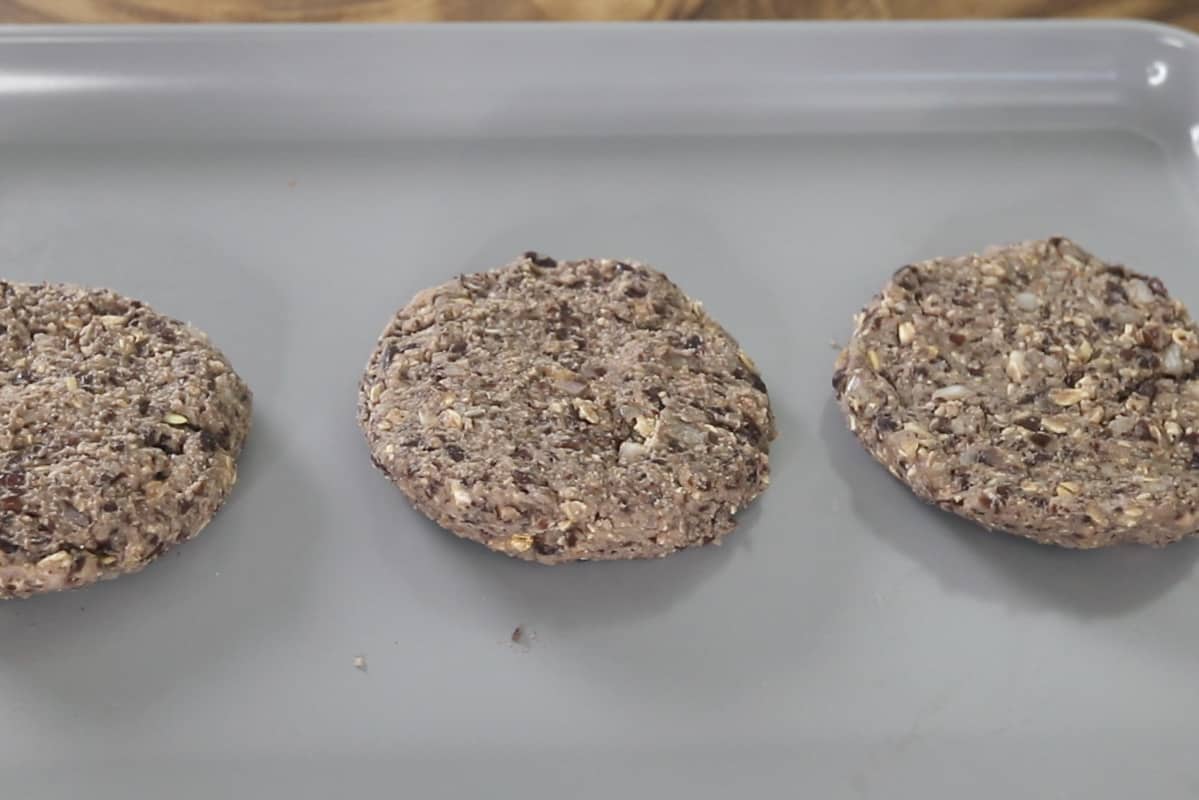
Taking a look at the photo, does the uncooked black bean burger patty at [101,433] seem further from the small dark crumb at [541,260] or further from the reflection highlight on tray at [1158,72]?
the reflection highlight on tray at [1158,72]

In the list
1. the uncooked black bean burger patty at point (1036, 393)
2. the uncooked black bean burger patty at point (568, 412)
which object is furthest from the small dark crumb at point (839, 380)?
the uncooked black bean burger patty at point (568, 412)

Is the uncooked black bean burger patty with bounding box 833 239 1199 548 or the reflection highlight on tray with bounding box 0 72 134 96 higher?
the uncooked black bean burger patty with bounding box 833 239 1199 548

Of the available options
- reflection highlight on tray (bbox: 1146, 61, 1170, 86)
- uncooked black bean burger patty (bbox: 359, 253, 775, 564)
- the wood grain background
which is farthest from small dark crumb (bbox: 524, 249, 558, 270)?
reflection highlight on tray (bbox: 1146, 61, 1170, 86)

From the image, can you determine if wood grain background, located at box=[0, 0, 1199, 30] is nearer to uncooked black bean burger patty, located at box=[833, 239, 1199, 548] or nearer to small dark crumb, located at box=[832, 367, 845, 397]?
uncooked black bean burger patty, located at box=[833, 239, 1199, 548]

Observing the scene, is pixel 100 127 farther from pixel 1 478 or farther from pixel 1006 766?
pixel 1006 766

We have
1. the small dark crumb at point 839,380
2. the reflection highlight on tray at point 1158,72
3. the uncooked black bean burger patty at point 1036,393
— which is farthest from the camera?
the reflection highlight on tray at point 1158,72

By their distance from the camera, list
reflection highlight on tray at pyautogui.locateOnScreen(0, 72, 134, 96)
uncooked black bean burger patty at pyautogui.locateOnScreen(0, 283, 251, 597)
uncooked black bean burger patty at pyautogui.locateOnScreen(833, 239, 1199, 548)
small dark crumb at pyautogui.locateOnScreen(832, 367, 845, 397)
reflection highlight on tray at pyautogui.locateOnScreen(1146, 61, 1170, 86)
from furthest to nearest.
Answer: reflection highlight on tray at pyautogui.locateOnScreen(1146, 61, 1170, 86) → reflection highlight on tray at pyautogui.locateOnScreen(0, 72, 134, 96) → small dark crumb at pyautogui.locateOnScreen(832, 367, 845, 397) → uncooked black bean burger patty at pyautogui.locateOnScreen(833, 239, 1199, 548) → uncooked black bean burger patty at pyautogui.locateOnScreen(0, 283, 251, 597)

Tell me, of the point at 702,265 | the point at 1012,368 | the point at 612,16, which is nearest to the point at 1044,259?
the point at 1012,368

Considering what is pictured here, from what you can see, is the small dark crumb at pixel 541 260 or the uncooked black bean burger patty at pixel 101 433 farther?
the small dark crumb at pixel 541 260
